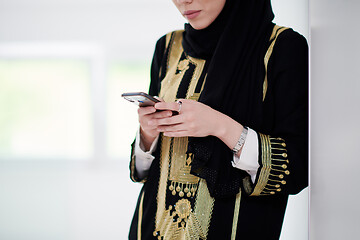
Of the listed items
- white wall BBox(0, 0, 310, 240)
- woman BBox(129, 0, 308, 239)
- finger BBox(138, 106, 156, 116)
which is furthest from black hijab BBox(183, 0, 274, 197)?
white wall BBox(0, 0, 310, 240)

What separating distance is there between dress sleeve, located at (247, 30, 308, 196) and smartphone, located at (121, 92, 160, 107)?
0.80 ft

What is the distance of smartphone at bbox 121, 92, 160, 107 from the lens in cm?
68

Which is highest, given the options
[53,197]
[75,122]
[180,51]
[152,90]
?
[180,51]

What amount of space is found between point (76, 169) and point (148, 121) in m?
1.73

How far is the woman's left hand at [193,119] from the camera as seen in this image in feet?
2.41

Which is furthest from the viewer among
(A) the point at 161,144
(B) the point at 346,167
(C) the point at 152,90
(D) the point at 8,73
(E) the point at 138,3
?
(D) the point at 8,73

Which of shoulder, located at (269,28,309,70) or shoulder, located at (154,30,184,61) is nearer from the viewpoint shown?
shoulder, located at (269,28,309,70)

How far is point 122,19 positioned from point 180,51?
142 cm

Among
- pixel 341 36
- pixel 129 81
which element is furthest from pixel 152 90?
pixel 129 81

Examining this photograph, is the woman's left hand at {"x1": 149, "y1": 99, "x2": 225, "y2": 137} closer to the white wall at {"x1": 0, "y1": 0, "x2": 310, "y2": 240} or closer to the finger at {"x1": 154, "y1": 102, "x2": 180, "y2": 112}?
the finger at {"x1": 154, "y1": 102, "x2": 180, "y2": 112}

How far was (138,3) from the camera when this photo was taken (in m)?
2.26

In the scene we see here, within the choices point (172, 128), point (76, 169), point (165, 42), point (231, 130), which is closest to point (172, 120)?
point (172, 128)

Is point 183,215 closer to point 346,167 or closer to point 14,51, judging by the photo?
point 346,167

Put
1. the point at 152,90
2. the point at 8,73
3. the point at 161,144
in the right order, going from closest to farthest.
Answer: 1. the point at 161,144
2. the point at 152,90
3. the point at 8,73
